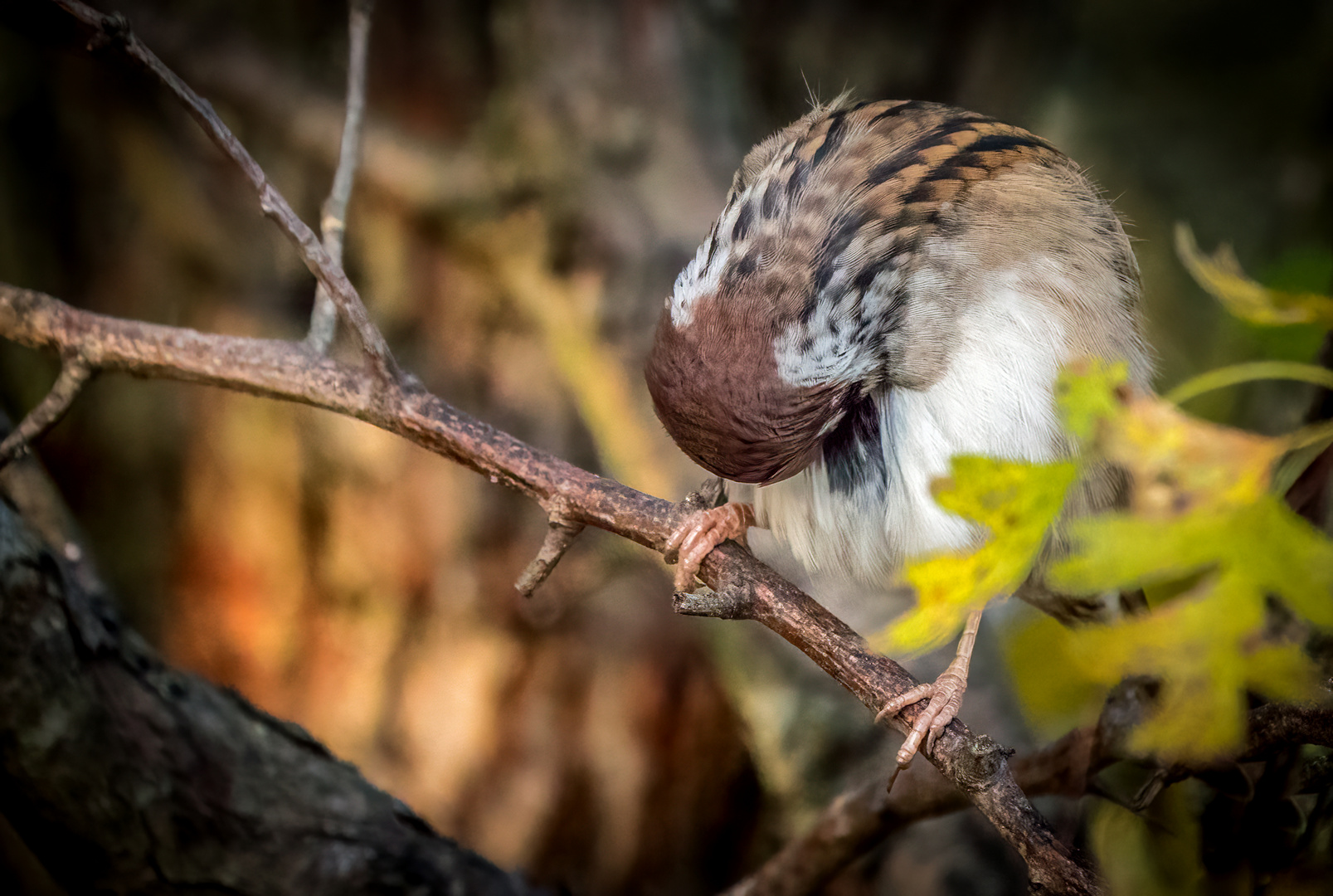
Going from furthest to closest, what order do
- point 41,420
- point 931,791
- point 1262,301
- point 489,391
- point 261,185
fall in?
point 489,391 → point 931,791 → point 41,420 → point 261,185 → point 1262,301

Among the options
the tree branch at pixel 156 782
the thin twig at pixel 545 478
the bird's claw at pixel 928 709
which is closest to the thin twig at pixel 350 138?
the thin twig at pixel 545 478

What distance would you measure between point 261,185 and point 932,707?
862 mm

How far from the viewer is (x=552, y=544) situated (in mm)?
936

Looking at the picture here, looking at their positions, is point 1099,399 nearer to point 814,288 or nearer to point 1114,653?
point 1114,653

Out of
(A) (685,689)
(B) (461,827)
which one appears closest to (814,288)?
(A) (685,689)

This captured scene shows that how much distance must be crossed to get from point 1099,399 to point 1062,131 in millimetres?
1636

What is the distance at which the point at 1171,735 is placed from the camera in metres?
0.46

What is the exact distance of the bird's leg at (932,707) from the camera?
0.81m

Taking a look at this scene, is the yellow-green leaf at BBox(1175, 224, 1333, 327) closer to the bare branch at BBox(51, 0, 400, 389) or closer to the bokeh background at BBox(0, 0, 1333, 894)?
the bare branch at BBox(51, 0, 400, 389)

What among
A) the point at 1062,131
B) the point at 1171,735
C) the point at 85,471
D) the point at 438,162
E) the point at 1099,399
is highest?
the point at 1062,131

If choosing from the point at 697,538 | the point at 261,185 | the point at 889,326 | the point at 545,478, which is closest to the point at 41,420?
the point at 261,185

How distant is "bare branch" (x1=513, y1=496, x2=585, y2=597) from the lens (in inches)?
35.9

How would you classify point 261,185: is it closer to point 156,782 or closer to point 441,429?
point 441,429

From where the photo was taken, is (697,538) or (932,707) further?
(697,538)
